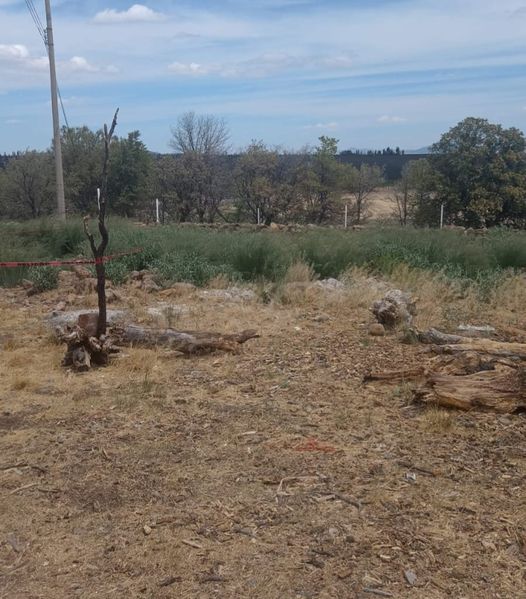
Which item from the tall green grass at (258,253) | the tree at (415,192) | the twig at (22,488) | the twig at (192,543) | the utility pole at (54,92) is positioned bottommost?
the twig at (192,543)

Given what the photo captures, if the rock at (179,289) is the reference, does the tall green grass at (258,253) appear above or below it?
above

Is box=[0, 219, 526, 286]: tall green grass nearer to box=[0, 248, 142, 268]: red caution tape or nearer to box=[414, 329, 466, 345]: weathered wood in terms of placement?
box=[0, 248, 142, 268]: red caution tape

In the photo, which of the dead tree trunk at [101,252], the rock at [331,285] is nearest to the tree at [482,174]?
the rock at [331,285]

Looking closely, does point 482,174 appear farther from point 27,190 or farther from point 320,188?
point 27,190

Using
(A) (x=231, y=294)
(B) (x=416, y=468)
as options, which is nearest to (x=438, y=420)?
(B) (x=416, y=468)

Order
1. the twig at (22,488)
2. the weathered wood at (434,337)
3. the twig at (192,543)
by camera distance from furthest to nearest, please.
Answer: the weathered wood at (434,337) < the twig at (22,488) < the twig at (192,543)

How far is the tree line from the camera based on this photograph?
2316 centimetres

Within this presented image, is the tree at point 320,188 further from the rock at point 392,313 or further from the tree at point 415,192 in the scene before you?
the rock at point 392,313

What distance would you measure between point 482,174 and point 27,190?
17.2 metres

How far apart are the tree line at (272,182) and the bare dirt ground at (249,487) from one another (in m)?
18.5

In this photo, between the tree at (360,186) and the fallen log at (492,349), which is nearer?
the fallen log at (492,349)

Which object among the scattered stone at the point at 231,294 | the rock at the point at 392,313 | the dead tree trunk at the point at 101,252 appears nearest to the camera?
the dead tree trunk at the point at 101,252

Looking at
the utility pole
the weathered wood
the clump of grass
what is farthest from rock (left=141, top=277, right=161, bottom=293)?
the utility pole

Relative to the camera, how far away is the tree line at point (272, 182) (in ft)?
76.0
